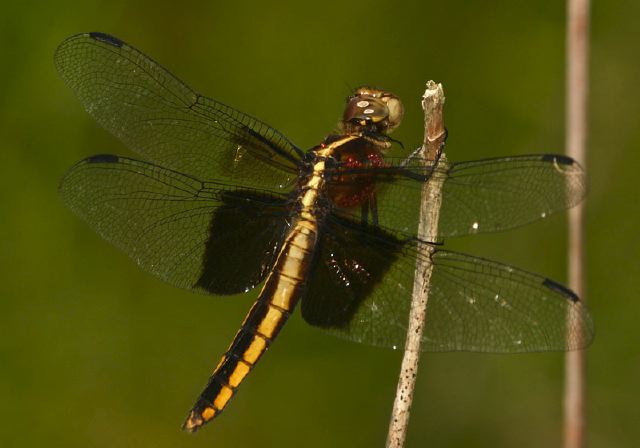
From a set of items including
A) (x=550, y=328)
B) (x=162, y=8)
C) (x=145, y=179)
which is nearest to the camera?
(x=550, y=328)

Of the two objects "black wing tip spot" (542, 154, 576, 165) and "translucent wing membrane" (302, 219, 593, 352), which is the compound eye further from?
"black wing tip spot" (542, 154, 576, 165)

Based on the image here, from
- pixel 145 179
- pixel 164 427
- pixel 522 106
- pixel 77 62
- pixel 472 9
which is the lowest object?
pixel 164 427

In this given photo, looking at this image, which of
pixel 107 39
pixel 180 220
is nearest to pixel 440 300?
pixel 180 220

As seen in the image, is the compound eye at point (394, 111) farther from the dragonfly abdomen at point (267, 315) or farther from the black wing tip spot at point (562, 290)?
the black wing tip spot at point (562, 290)

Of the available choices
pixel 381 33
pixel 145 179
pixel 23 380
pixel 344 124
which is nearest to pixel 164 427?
pixel 23 380

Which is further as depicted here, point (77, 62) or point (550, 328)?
point (77, 62)

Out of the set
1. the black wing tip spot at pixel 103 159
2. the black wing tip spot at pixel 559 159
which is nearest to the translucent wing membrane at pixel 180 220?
the black wing tip spot at pixel 103 159

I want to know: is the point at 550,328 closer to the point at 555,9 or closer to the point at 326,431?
the point at 326,431
